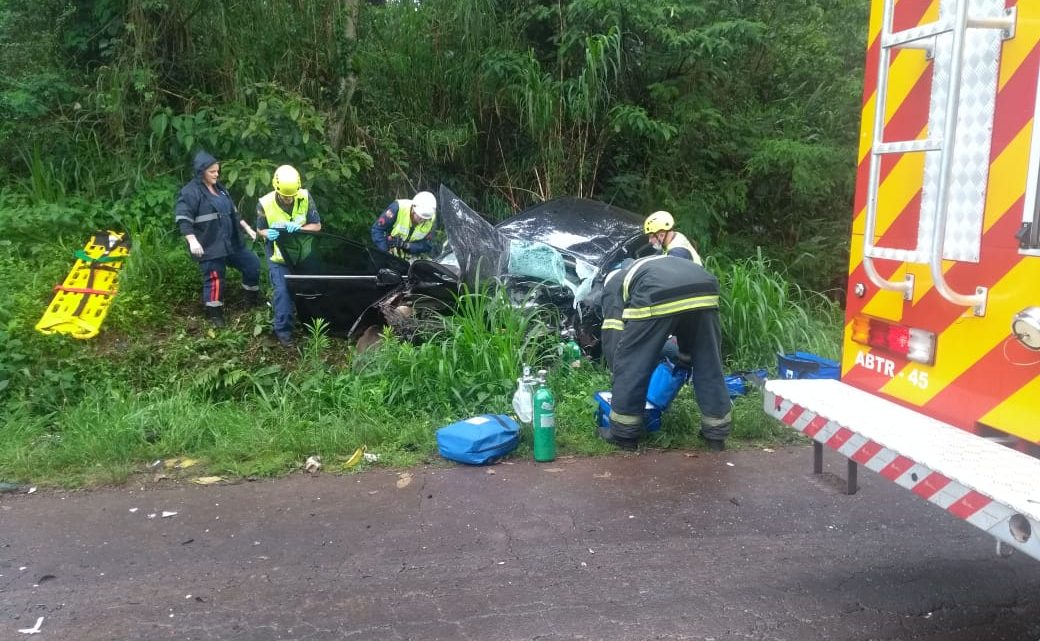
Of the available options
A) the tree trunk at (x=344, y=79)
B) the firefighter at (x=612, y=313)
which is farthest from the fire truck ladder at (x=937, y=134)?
the tree trunk at (x=344, y=79)

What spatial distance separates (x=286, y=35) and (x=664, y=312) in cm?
616

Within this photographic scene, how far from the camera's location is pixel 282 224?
6.79 meters

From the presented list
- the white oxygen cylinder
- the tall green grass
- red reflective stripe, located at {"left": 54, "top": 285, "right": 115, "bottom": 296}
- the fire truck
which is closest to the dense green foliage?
the tall green grass

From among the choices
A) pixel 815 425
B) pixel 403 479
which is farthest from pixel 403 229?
pixel 815 425

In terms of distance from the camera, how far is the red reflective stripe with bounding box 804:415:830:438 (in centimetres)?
316

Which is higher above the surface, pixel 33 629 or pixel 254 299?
pixel 254 299

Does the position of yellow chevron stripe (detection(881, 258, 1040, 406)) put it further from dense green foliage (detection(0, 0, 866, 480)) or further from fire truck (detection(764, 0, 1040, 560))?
dense green foliage (detection(0, 0, 866, 480))

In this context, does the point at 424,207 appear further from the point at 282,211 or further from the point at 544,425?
the point at 544,425

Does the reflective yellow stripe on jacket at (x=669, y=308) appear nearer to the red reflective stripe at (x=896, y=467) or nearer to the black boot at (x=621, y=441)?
the black boot at (x=621, y=441)

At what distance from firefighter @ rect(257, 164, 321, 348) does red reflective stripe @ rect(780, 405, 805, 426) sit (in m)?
4.30

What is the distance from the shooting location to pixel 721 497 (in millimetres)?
4531

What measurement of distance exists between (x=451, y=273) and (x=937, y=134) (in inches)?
171

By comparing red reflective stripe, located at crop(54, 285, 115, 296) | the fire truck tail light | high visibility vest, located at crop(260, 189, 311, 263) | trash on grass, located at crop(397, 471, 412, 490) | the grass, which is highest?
high visibility vest, located at crop(260, 189, 311, 263)

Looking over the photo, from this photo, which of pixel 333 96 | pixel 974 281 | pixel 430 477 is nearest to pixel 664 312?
pixel 430 477
